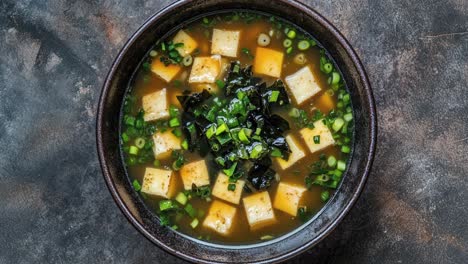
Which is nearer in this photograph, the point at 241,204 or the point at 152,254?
the point at 241,204

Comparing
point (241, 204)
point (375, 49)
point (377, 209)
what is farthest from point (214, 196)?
point (375, 49)

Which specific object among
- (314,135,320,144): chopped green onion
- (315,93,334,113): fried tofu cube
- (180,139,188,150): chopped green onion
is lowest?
(180,139,188,150): chopped green onion

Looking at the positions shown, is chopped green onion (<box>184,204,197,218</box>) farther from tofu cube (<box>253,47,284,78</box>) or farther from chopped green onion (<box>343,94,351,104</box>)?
chopped green onion (<box>343,94,351,104</box>)

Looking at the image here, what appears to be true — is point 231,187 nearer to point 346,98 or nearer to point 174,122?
point 174,122

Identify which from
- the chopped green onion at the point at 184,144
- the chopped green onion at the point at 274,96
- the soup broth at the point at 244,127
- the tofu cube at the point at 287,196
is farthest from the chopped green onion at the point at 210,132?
the tofu cube at the point at 287,196

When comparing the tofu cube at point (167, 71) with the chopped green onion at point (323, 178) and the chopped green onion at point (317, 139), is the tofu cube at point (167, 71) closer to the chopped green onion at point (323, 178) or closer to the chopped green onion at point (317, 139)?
the chopped green onion at point (317, 139)

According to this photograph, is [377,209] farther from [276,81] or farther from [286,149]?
[276,81]

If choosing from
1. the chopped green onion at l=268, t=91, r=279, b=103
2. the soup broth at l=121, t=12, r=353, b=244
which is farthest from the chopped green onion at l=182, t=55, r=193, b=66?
the chopped green onion at l=268, t=91, r=279, b=103
